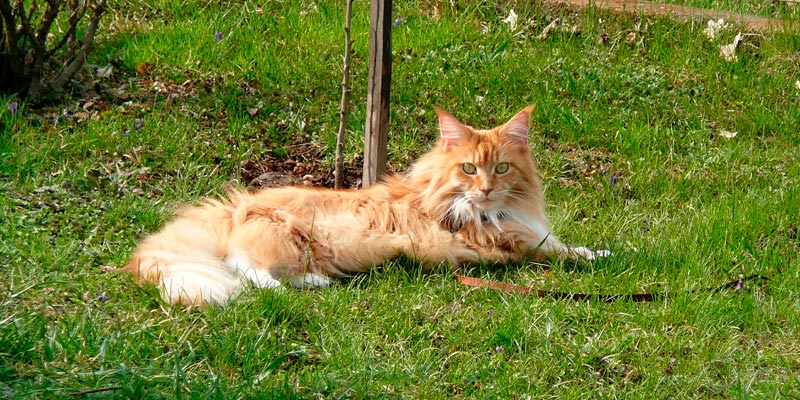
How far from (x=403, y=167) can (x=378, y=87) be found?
95 centimetres

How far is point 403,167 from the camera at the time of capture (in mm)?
5930

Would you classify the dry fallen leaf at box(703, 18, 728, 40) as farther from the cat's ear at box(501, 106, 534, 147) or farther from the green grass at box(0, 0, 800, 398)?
the cat's ear at box(501, 106, 534, 147)

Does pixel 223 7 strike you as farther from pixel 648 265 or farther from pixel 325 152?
pixel 648 265

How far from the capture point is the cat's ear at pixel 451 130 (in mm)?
4758

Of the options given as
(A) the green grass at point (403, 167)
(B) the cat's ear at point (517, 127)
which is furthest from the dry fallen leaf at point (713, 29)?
(B) the cat's ear at point (517, 127)

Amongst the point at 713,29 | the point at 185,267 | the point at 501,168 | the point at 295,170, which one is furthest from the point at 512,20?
the point at 185,267

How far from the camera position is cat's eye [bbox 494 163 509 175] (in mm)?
4730

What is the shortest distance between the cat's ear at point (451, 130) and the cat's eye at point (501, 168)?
23cm

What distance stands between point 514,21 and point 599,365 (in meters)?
4.34

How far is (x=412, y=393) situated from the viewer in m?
3.44

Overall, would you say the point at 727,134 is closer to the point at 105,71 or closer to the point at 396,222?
the point at 396,222

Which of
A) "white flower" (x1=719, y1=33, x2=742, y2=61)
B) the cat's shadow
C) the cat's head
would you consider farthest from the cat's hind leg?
"white flower" (x1=719, y1=33, x2=742, y2=61)

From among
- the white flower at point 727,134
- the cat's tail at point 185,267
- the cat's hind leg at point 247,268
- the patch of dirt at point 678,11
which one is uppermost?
the patch of dirt at point 678,11

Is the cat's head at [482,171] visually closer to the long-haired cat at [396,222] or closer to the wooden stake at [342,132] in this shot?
the long-haired cat at [396,222]
